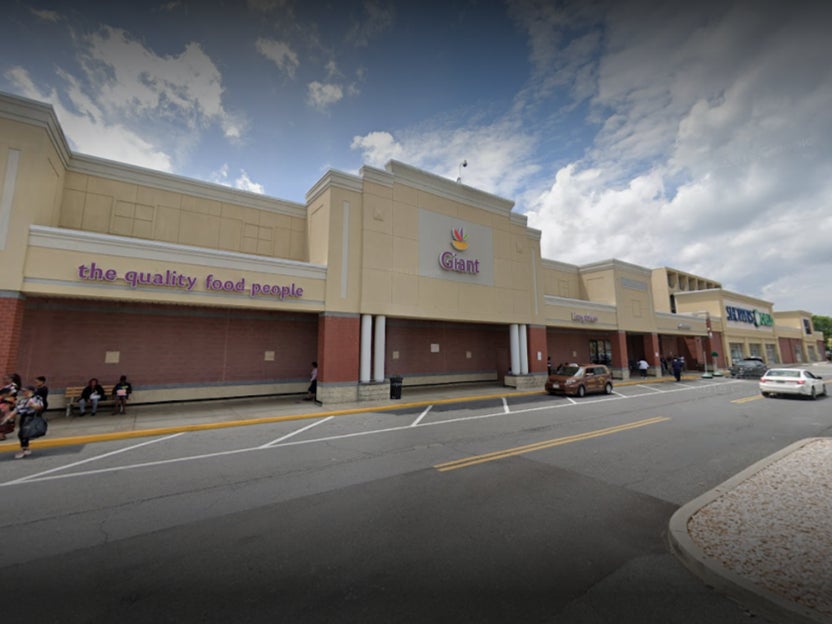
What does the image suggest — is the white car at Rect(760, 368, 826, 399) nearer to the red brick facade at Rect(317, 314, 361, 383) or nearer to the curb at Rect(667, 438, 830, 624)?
the curb at Rect(667, 438, 830, 624)

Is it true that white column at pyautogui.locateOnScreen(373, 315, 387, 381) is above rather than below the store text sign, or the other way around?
below

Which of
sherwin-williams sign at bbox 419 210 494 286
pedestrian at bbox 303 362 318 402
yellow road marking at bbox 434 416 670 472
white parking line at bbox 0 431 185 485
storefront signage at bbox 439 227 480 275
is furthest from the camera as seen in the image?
storefront signage at bbox 439 227 480 275

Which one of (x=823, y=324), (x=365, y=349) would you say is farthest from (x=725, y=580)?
(x=823, y=324)

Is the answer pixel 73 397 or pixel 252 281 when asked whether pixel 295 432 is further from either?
pixel 73 397

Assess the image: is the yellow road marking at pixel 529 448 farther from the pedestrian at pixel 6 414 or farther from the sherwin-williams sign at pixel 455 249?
the sherwin-williams sign at pixel 455 249

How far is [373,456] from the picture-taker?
8.41m

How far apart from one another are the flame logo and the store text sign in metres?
9.30

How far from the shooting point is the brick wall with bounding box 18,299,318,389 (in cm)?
1338

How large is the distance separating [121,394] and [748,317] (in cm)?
6572

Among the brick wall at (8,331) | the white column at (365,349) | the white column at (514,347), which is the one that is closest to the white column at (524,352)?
the white column at (514,347)

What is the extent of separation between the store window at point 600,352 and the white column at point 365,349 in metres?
22.6

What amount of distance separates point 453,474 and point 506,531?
2.35 metres

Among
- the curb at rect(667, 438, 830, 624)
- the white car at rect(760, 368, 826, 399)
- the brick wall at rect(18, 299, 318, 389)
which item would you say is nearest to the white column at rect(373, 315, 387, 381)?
the brick wall at rect(18, 299, 318, 389)

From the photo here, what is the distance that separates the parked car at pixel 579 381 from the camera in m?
19.5
